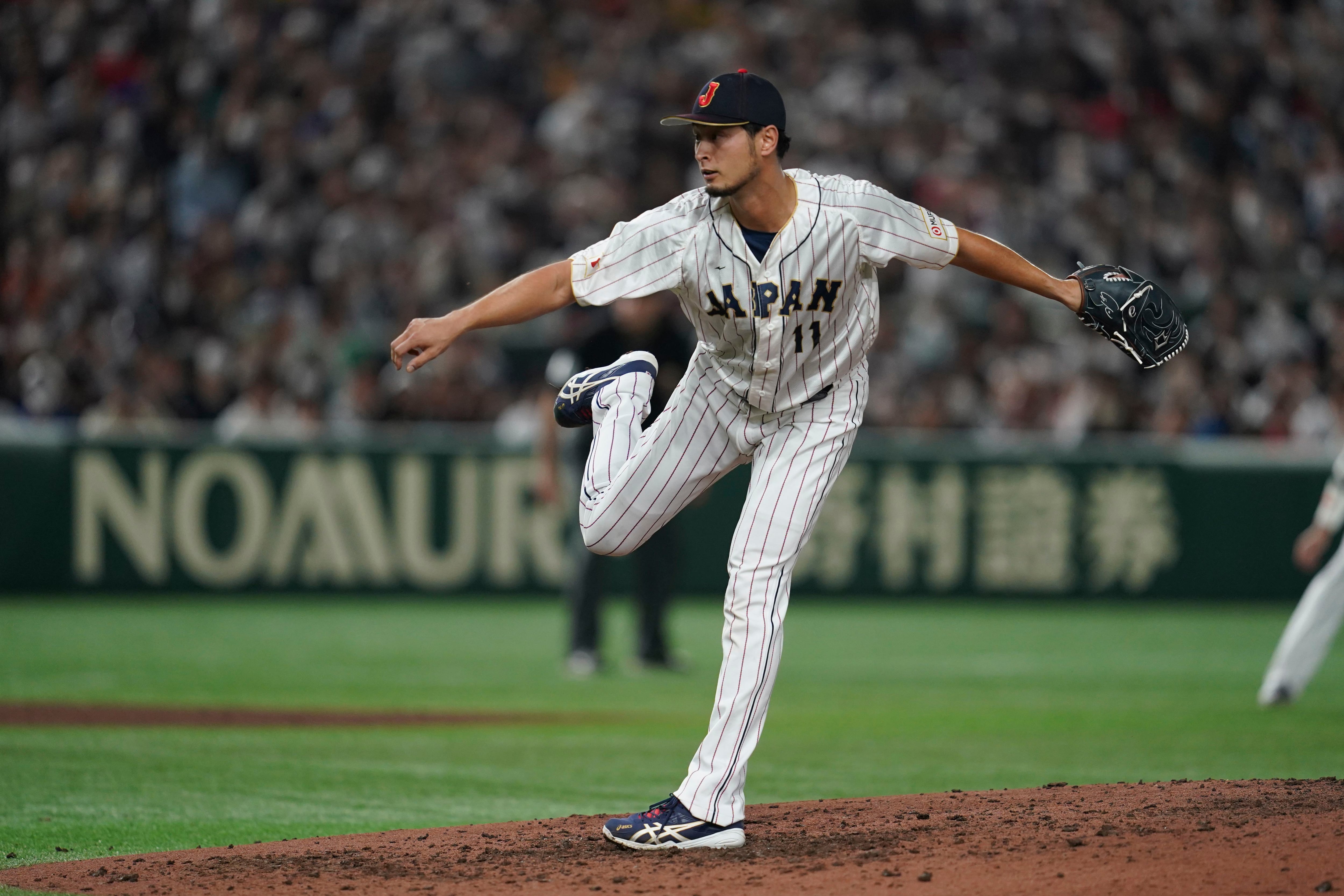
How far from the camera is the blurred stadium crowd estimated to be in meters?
15.5

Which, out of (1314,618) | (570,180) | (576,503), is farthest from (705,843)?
(570,180)

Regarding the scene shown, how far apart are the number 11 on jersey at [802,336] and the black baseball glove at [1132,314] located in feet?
2.62

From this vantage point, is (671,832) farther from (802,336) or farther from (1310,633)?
(1310,633)

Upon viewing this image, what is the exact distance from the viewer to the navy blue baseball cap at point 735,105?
14.9 feet

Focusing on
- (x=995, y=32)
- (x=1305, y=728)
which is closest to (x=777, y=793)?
(x=1305, y=728)

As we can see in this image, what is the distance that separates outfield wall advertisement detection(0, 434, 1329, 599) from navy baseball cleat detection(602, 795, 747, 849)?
8515mm

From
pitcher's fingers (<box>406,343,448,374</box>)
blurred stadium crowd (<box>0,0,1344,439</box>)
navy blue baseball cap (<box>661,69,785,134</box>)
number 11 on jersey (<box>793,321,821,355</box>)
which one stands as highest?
blurred stadium crowd (<box>0,0,1344,439</box>)

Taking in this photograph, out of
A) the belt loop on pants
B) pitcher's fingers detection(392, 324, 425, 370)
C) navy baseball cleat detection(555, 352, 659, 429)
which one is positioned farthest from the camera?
navy baseball cleat detection(555, 352, 659, 429)

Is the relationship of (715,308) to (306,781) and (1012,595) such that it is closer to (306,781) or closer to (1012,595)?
(306,781)

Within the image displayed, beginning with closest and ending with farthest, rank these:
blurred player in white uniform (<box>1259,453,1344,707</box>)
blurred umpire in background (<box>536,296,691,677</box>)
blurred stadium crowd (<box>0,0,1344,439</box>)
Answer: blurred player in white uniform (<box>1259,453,1344,707</box>) → blurred umpire in background (<box>536,296,691,677</box>) → blurred stadium crowd (<box>0,0,1344,439</box>)

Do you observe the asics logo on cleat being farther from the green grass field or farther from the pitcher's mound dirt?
the green grass field

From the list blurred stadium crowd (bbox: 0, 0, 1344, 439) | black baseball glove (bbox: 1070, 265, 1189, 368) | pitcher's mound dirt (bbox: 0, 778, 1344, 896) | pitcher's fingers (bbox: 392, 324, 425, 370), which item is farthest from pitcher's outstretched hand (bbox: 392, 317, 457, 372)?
blurred stadium crowd (bbox: 0, 0, 1344, 439)

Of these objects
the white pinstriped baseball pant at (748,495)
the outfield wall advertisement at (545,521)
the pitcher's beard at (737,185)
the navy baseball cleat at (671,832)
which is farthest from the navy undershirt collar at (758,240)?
the outfield wall advertisement at (545,521)

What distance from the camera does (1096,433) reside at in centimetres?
1544
